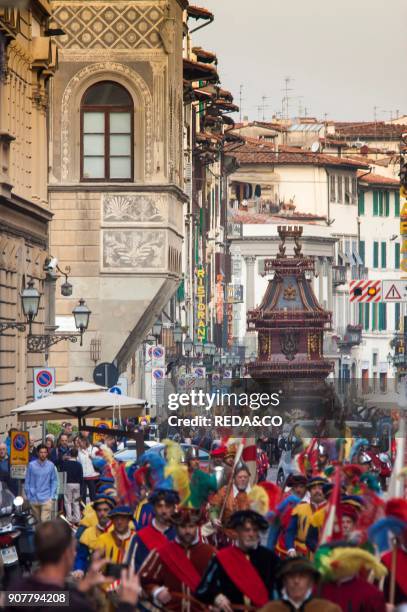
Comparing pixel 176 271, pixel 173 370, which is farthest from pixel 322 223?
pixel 176 271

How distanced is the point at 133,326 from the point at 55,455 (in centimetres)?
1899

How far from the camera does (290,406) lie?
216 ft

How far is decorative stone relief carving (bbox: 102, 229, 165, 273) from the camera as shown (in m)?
49.0

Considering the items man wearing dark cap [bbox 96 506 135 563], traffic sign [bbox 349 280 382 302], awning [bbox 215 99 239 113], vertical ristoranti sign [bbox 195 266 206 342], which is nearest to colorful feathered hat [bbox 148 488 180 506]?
man wearing dark cap [bbox 96 506 135 563]

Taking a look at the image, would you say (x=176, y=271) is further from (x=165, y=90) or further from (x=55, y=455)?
(x=55, y=455)

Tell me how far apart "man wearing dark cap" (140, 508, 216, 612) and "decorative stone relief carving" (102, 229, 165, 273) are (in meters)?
36.0

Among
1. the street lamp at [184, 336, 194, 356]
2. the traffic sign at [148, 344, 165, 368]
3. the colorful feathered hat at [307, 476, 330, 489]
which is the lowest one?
the colorful feathered hat at [307, 476, 330, 489]

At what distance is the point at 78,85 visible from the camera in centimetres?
4950

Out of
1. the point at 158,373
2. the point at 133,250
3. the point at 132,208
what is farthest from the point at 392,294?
the point at 132,208

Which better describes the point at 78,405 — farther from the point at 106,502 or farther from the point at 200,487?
the point at 200,487

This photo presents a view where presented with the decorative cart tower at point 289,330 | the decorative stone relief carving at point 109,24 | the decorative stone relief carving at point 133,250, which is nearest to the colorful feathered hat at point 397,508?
the decorative stone relief carving at point 133,250

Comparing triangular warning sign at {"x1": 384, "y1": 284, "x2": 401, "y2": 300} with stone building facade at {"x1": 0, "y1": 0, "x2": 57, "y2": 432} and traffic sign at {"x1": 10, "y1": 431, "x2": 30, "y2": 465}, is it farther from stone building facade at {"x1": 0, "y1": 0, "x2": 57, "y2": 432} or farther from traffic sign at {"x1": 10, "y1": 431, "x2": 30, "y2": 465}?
traffic sign at {"x1": 10, "y1": 431, "x2": 30, "y2": 465}

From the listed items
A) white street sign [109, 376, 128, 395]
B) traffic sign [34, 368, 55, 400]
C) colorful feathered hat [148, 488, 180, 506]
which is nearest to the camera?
colorful feathered hat [148, 488, 180, 506]

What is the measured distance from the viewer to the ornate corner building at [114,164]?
48625 mm
